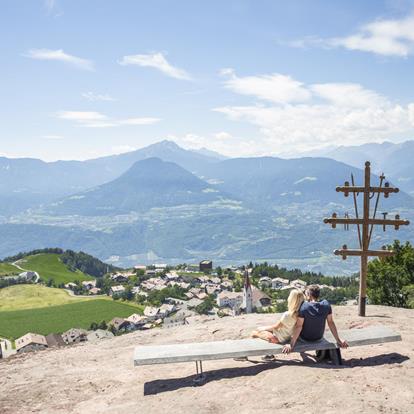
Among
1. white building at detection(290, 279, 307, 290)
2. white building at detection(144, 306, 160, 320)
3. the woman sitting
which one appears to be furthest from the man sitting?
white building at detection(290, 279, 307, 290)

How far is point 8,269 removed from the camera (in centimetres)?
18875

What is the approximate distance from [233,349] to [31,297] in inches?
5829

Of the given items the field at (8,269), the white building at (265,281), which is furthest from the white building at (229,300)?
the field at (8,269)

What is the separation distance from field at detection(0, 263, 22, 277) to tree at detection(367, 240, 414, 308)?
17757 centimetres

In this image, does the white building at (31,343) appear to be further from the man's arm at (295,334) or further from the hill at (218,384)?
the man's arm at (295,334)

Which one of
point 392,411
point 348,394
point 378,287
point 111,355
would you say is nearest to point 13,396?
point 111,355

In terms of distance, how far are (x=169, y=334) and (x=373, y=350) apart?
300 inches

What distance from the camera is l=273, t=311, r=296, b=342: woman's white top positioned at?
34.7 feet

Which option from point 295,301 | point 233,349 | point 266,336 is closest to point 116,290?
point 266,336

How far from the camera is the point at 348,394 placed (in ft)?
27.5

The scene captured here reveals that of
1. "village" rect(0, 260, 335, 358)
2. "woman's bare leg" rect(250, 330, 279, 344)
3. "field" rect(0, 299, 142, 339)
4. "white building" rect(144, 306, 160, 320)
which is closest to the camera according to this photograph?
"woman's bare leg" rect(250, 330, 279, 344)

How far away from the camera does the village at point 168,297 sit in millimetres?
97312

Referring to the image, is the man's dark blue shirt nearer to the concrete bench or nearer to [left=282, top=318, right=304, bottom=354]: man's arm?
[left=282, top=318, right=304, bottom=354]: man's arm

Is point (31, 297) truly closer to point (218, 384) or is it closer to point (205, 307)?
point (205, 307)
